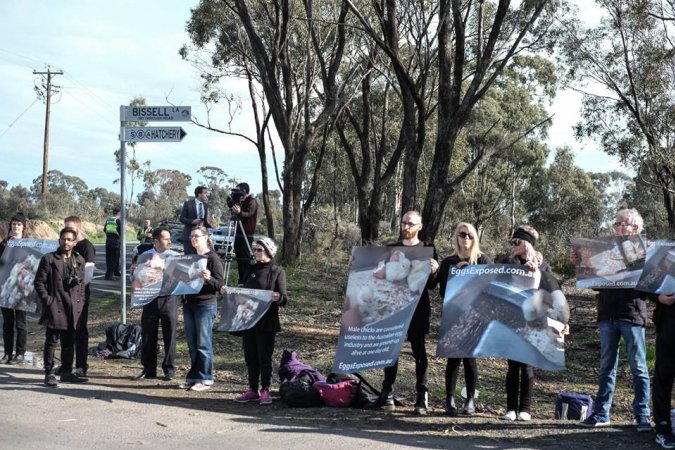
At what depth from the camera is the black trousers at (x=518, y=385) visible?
7.00m

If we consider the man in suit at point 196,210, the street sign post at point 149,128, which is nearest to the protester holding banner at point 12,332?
the street sign post at point 149,128

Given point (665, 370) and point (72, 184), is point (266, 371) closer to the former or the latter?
point (665, 370)

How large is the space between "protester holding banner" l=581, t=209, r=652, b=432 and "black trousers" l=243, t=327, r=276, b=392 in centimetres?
320

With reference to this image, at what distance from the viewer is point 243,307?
812 centimetres

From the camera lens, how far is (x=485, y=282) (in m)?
7.07

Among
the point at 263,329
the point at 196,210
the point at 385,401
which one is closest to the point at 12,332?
the point at 263,329

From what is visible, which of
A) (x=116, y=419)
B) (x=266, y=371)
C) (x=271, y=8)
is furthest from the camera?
(x=271, y=8)

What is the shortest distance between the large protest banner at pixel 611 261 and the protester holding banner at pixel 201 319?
3959mm

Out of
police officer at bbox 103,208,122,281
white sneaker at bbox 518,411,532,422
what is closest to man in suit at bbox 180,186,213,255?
police officer at bbox 103,208,122,281

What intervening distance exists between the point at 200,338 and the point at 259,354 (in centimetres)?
93

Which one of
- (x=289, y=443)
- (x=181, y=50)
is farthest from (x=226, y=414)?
(x=181, y=50)

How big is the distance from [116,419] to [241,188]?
729 cm

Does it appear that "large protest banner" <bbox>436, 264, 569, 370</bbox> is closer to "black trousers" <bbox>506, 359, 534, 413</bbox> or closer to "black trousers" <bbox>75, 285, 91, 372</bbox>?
"black trousers" <bbox>506, 359, 534, 413</bbox>

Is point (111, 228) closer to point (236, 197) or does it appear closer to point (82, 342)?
point (236, 197)
